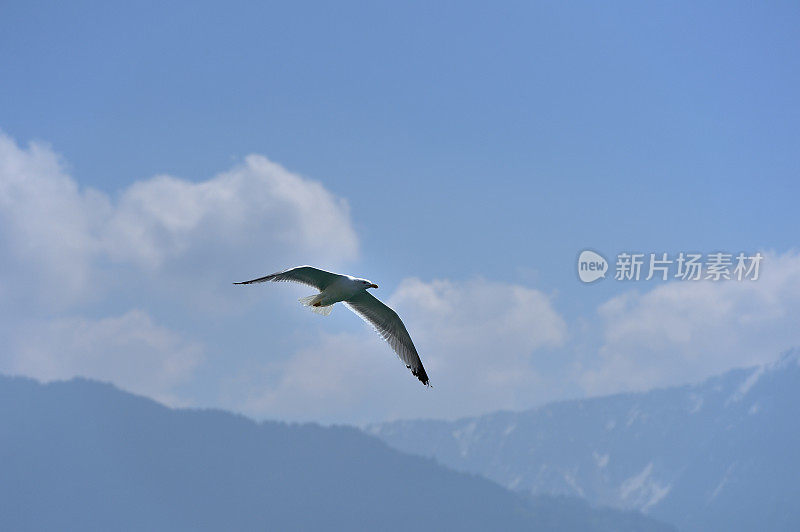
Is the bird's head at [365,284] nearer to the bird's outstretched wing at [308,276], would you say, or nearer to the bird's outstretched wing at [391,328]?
the bird's outstretched wing at [308,276]

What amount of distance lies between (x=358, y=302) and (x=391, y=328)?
3.62 ft

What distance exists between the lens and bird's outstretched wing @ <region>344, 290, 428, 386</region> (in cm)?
2491

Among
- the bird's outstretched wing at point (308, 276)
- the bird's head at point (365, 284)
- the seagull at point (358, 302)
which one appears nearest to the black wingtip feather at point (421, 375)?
the seagull at point (358, 302)

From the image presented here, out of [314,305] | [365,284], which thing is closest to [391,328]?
[365,284]

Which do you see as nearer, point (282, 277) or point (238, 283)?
point (238, 283)

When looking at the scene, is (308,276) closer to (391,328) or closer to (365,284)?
(365,284)

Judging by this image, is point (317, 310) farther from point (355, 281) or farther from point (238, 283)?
point (238, 283)

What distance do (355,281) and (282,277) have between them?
6.86ft

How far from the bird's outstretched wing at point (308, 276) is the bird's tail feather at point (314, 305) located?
0.27m

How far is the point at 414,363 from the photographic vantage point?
25.3 meters

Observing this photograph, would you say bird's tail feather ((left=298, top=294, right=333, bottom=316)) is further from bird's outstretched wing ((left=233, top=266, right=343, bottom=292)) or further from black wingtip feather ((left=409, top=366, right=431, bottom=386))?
black wingtip feather ((left=409, top=366, right=431, bottom=386))

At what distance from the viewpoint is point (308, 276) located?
23125 millimetres

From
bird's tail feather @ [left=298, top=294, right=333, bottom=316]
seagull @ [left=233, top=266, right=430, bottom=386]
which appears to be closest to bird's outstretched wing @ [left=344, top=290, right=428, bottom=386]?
seagull @ [left=233, top=266, right=430, bottom=386]

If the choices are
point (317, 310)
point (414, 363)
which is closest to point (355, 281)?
point (317, 310)
